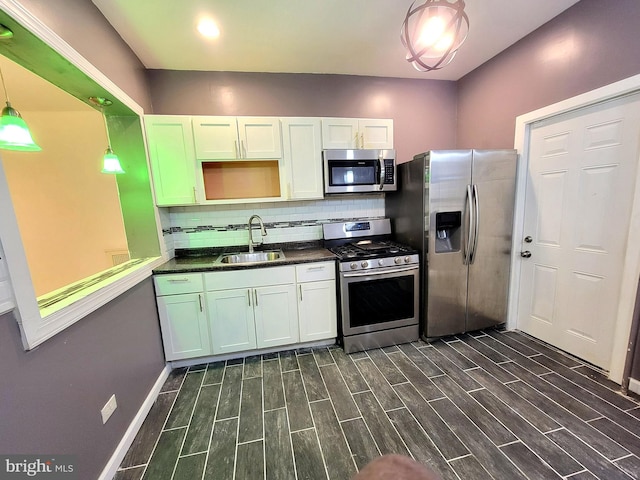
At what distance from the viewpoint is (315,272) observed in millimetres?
2449

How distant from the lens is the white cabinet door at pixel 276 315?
7.76ft

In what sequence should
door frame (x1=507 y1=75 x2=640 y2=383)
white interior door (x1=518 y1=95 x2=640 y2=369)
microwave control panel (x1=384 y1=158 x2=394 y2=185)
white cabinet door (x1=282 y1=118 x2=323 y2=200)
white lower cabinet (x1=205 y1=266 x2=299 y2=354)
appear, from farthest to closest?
microwave control panel (x1=384 y1=158 x2=394 y2=185) → white cabinet door (x1=282 y1=118 x2=323 y2=200) → white lower cabinet (x1=205 y1=266 x2=299 y2=354) → white interior door (x1=518 y1=95 x2=640 y2=369) → door frame (x1=507 y1=75 x2=640 y2=383)

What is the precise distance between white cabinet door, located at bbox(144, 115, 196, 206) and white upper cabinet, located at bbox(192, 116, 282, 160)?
0.10 metres

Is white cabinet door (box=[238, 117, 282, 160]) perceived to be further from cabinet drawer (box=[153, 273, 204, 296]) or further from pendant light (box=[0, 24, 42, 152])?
pendant light (box=[0, 24, 42, 152])

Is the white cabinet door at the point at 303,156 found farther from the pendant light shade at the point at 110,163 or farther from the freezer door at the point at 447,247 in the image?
the pendant light shade at the point at 110,163

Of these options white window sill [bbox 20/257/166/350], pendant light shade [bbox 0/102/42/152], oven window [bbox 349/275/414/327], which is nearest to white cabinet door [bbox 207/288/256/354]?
white window sill [bbox 20/257/166/350]

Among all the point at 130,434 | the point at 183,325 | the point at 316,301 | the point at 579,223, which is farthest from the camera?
the point at 316,301

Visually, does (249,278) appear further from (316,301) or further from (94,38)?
(94,38)

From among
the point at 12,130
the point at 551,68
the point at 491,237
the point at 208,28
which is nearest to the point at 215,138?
the point at 208,28

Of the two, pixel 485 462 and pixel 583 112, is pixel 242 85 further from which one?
pixel 485 462

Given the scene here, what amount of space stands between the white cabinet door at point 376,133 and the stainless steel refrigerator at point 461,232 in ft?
1.26

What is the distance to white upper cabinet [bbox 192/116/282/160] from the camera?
7.84ft

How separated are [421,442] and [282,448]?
33.1 inches

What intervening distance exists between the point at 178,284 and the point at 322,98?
8.08ft
